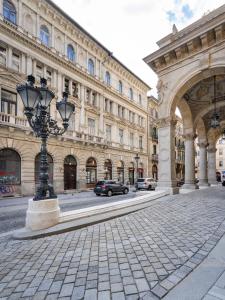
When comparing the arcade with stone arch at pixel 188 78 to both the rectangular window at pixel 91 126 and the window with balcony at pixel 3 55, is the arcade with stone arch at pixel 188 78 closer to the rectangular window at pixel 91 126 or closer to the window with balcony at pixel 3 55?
the window with balcony at pixel 3 55

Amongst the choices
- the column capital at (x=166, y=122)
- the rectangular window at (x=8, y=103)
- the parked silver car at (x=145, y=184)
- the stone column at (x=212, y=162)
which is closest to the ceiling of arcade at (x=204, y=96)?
the column capital at (x=166, y=122)

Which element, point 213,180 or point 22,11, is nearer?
point 22,11

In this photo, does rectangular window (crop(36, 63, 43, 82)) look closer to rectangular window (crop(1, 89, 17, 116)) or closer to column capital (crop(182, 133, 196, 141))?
rectangular window (crop(1, 89, 17, 116))

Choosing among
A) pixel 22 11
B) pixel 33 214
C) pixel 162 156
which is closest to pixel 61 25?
pixel 22 11

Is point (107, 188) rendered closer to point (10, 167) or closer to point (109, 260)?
point (10, 167)

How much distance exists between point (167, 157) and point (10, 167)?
13.5 m

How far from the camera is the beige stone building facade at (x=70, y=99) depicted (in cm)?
1686

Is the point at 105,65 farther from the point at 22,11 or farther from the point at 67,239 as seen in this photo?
the point at 67,239

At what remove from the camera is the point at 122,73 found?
30938 mm

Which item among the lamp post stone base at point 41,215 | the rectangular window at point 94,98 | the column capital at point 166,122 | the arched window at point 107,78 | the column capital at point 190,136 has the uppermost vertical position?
the arched window at point 107,78

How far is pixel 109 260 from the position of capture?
351cm

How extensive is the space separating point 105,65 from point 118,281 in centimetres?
2865

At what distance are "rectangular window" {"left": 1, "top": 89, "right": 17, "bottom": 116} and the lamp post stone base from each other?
1450 centimetres

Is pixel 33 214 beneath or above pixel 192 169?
beneath
